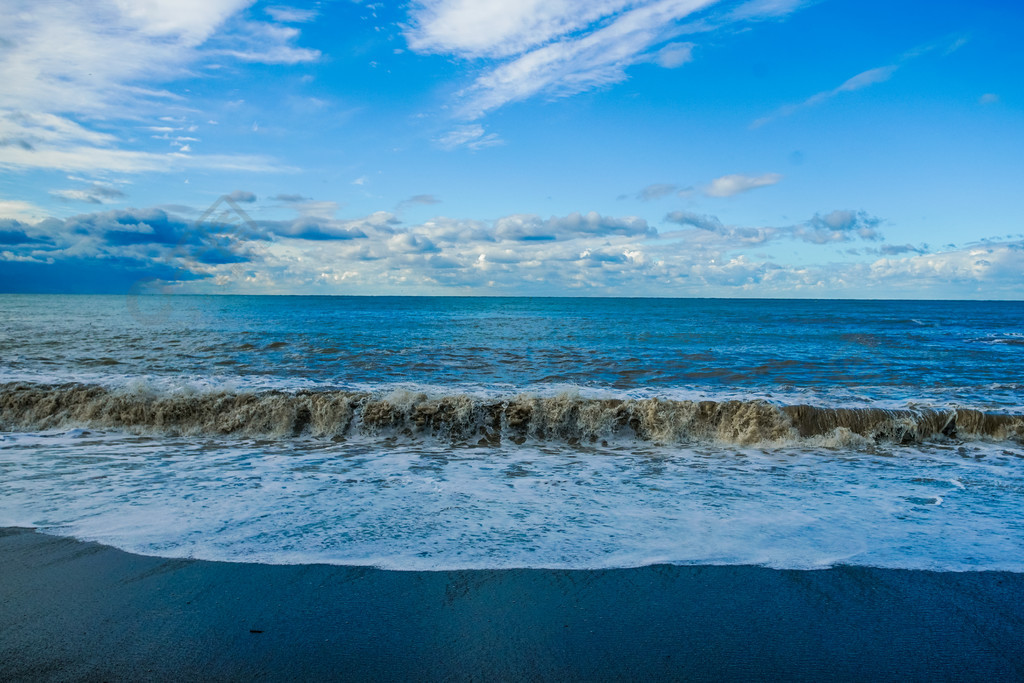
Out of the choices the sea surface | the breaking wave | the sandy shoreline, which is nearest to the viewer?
the sandy shoreline

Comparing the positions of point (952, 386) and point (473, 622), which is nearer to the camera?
point (473, 622)

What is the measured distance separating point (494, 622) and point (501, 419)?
24.4 ft

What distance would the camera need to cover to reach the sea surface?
5.53 metres

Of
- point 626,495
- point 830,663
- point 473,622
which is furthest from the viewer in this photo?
point 626,495

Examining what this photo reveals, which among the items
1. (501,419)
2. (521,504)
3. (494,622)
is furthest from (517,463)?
(494,622)

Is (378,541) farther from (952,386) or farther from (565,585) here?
(952,386)

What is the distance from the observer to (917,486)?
7.66 m

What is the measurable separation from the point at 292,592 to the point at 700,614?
3213 mm

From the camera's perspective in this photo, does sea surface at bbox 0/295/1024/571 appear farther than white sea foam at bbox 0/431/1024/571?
Yes

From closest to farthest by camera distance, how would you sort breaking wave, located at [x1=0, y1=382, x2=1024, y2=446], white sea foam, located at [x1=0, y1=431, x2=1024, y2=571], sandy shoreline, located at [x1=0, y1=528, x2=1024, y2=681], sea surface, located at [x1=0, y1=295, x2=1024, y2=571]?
sandy shoreline, located at [x1=0, y1=528, x2=1024, y2=681] < white sea foam, located at [x1=0, y1=431, x2=1024, y2=571] < sea surface, located at [x1=0, y1=295, x2=1024, y2=571] < breaking wave, located at [x1=0, y1=382, x2=1024, y2=446]

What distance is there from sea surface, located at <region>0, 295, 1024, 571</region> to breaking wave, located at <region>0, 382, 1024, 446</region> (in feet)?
0.16

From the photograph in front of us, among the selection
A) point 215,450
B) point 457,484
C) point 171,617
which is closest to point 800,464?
point 457,484

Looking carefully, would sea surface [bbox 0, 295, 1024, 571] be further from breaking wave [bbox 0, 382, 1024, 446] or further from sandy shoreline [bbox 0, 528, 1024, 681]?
sandy shoreline [bbox 0, 528, 1024, 681]

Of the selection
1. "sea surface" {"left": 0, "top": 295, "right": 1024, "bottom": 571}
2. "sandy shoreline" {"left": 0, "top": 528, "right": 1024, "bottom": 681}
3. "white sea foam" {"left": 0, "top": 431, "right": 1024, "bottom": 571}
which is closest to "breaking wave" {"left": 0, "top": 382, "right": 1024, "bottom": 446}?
"sea surface" {"left": 0, "top": 295, "right": 1024, "bottom": 571}
